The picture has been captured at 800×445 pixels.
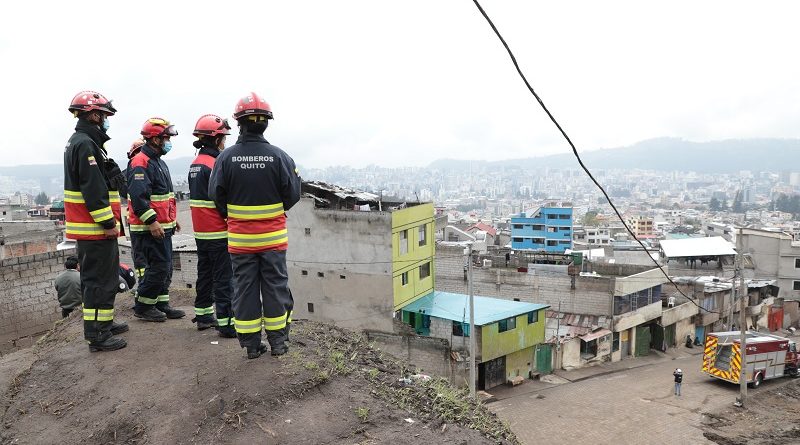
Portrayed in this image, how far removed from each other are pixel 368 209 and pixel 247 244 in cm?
2135

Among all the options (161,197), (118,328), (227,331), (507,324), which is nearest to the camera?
(227,331)

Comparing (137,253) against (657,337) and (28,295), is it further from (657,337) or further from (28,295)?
(657,337)

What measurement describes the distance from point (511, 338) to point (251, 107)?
21.0 m

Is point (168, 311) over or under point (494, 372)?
over

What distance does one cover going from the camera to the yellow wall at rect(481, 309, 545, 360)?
23.3 metres

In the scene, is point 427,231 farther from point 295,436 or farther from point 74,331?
point 295,436

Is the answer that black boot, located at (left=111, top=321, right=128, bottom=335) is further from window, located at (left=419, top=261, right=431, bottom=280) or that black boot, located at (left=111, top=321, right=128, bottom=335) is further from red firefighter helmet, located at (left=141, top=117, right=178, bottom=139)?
window, located at (left=419, top=261, right=431, bottom=280)

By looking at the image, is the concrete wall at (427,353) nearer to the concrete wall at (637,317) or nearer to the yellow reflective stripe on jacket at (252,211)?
the concrete wall at (637,317)

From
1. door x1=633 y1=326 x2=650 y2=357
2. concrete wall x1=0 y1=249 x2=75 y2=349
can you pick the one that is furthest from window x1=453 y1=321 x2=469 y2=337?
concrete wall x1=0 y1=249 x2=75 y2=349

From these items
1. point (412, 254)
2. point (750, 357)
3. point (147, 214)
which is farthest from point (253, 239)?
point (750, 357)

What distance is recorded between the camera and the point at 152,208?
702 centimetres

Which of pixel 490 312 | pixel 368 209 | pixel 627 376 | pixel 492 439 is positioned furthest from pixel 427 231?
pixel 492 439

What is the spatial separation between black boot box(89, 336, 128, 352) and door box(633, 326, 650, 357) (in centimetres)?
3105

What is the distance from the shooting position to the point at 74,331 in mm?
7301
